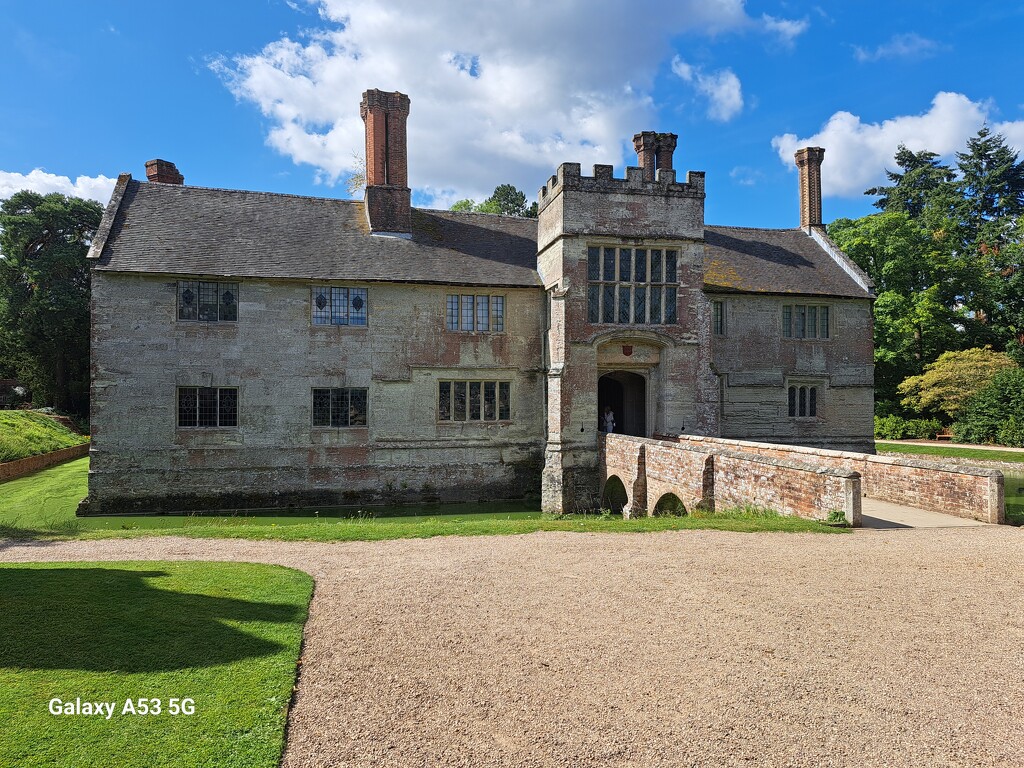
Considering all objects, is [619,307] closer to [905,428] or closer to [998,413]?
[998,413]

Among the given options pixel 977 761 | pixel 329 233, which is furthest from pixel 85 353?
pixel 977 761

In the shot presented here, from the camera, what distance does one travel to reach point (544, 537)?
11625 mm

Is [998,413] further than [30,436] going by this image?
Yes

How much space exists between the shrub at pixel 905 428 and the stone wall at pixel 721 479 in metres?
23.4

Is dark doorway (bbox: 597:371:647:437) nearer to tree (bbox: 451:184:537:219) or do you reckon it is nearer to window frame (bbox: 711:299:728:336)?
window frame (bbox: 711:299:728:336)

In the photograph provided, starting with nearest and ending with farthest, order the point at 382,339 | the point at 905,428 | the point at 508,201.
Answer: the point at 382,339, the point at 905,428, the point at 508,201

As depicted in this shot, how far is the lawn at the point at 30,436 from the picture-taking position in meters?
25.6

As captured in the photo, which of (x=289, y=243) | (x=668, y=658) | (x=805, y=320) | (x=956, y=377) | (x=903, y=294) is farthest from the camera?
(x=903, y=294)

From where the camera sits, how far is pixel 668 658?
5969mm

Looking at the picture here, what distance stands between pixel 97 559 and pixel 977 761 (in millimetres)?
11226

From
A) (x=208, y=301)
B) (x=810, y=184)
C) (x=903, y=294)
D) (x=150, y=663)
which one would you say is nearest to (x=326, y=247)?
(x=208, y=301)

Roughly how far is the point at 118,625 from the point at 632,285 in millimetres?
18222

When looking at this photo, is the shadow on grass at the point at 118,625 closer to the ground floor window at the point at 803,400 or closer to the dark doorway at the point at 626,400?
the dark doorway at the point at 626,400

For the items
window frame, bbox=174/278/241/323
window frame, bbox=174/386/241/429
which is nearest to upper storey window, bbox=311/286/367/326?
window frame, bbox=174/278/241/323
